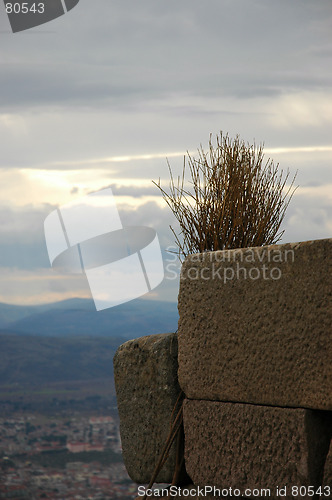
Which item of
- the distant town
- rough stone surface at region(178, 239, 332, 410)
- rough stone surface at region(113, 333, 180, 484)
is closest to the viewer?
rough stone surface at region(178, 239, 332, 410)

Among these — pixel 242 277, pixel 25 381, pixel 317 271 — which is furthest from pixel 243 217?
pixel 25 381

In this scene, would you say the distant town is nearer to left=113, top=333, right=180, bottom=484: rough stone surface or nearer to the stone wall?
left=113, top=333, right=180, bottom=484: rough stone surface

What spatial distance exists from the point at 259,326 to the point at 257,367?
0.58ft

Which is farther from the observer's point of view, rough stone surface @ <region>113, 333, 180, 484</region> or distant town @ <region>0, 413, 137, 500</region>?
distant town @ <region>0, 413, 137, 500</region>

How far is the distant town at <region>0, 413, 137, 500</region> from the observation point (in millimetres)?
3682

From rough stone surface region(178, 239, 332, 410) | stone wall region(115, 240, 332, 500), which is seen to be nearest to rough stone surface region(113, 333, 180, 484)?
stone wall region(115, 240, 332, 500)

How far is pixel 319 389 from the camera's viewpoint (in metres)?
2.33

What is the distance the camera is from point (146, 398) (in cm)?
311

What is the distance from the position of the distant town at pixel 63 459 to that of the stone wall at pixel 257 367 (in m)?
0.78

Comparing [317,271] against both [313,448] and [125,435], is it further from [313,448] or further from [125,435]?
[125,435]

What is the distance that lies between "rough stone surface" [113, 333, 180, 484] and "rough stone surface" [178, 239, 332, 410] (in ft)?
0.55

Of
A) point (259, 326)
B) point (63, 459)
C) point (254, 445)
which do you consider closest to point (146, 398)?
point (254, 445)

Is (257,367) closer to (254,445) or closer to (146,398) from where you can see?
(254,445)

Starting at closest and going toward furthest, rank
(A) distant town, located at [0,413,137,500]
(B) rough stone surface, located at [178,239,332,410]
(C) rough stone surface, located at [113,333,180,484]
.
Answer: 1. (B) rough stone surface, located at [178,239,332,410]
2. (C) rough stone surface, located at [113,333,180,484]
3. (A) distant town, located at [0,413,137,500]
